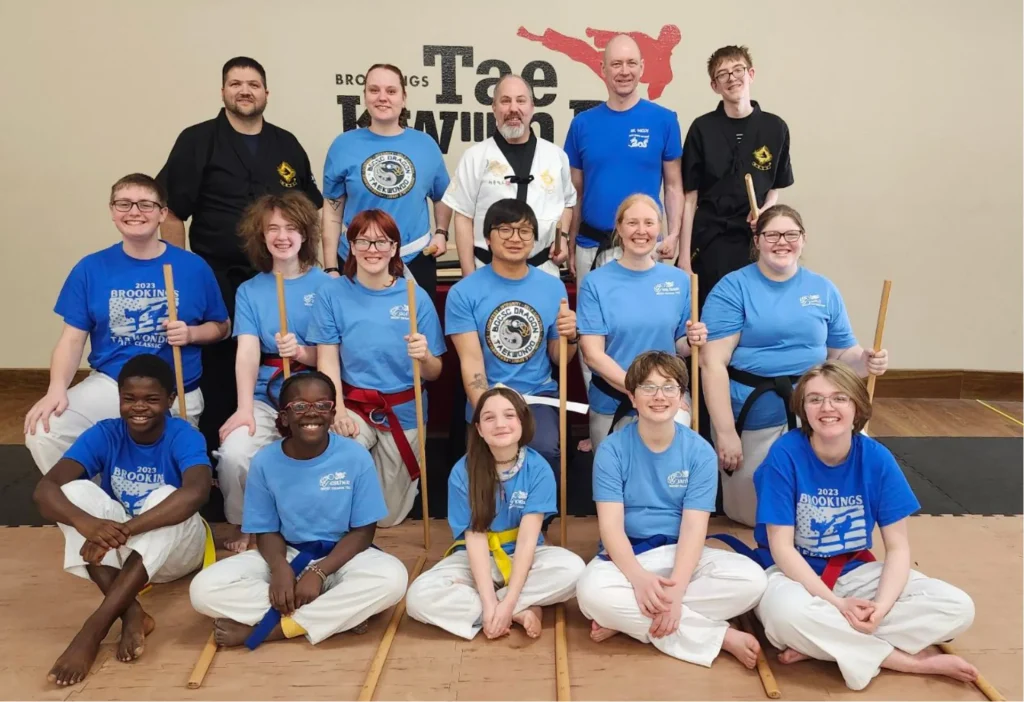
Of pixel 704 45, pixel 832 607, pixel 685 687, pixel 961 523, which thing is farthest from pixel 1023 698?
pixel 704 45

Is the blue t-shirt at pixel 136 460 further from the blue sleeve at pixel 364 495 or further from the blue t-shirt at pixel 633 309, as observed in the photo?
the blue t-shirt at pixel 633 309

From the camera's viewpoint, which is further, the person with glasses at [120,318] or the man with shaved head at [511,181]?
the man with shaved head at [511,181]

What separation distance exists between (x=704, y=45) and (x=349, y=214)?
112 inches

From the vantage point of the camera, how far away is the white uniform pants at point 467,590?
9.46 feet

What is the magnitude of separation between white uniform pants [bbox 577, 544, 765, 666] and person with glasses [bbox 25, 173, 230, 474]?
6.30ft

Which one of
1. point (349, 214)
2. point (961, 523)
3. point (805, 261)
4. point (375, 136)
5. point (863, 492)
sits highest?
point (375, 136)

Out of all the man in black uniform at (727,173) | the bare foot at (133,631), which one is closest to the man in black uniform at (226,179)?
the bare foot at (133,631)

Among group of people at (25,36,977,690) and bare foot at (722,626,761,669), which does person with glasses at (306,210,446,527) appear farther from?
bare foot at (722,626,761,669)

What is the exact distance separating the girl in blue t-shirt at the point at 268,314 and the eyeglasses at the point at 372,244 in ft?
0.96

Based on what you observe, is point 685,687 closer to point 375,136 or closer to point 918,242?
point 375,136

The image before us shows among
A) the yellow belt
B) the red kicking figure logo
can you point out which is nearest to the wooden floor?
the yellow belt

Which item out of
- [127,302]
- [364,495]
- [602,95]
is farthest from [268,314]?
[602,95]

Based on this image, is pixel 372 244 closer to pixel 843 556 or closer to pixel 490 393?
pixel 490 393

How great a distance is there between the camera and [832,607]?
2658mm
